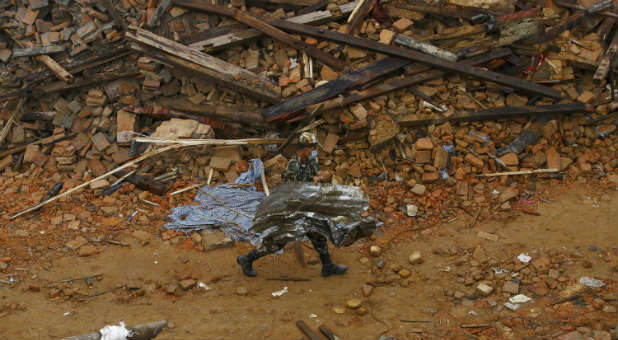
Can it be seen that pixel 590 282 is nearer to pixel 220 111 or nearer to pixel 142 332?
pixel 142 332

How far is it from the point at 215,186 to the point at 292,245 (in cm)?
181

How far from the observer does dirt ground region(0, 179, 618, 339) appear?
5379 mm

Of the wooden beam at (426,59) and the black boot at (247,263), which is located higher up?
the wooden beam at (426,59)

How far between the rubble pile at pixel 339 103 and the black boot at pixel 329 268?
151 cm

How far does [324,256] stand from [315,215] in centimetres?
80

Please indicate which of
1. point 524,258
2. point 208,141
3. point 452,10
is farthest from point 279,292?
point 452,10

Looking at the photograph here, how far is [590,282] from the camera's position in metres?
5.88

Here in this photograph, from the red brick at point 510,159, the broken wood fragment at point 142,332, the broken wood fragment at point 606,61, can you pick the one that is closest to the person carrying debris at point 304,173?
the broken wood fragment at point 142,332

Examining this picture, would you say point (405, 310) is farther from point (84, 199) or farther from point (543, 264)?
point (84, 199)

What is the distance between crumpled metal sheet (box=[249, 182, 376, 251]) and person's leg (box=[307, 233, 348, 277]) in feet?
0.84

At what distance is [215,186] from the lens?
8.10m

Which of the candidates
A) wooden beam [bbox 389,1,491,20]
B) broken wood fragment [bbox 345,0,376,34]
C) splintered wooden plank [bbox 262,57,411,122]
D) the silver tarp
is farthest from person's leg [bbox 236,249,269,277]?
wooden beam [bbox 389,1,491,20]

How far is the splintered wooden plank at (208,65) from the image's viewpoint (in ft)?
27.3

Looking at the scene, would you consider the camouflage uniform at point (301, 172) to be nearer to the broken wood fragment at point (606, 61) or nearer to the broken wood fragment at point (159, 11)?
the broken wood fragment at point (159, 11)
